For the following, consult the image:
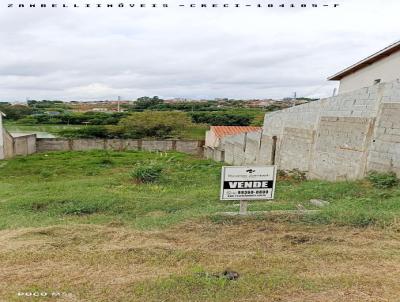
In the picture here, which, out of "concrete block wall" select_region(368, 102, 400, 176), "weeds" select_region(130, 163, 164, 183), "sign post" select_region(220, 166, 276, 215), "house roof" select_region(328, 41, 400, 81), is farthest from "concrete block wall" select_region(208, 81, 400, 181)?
"weeds" select_region(130, 163, 164, 183)

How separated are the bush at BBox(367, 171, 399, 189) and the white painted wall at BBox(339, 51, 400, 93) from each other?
692 centimetres

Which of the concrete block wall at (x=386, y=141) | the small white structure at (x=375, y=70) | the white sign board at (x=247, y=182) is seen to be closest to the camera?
the white sign board at (x=247, y=182)

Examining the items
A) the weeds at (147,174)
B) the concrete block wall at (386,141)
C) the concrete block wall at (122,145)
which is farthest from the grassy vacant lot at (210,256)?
the concrete block wall at (122,145)

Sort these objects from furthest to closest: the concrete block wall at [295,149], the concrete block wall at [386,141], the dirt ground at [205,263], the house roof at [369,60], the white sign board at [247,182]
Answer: the house roof at [369,60] < the concrete block wall at [295,149] < the concrete block wall at [386,141] < the white sign board at [247,182] < the dirt ground at [205,263]

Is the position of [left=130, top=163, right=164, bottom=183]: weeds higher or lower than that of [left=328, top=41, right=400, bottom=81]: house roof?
lower

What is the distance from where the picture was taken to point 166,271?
3.29m

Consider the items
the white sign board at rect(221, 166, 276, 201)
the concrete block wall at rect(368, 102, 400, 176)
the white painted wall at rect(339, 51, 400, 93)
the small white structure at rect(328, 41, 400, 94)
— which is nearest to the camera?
the white sign board at rect(221, 166, 276, 201)

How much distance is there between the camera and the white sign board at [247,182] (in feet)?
16.5

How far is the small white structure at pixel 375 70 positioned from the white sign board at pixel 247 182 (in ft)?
33.7

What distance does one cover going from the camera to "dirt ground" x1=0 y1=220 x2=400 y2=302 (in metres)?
2.90

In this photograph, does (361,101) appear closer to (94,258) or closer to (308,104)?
(308,104)

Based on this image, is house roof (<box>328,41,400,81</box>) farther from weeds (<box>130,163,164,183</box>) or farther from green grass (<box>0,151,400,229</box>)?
weeds (<box>130,163,164,183</box>)

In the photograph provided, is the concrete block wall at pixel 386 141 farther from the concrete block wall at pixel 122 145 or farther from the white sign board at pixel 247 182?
the concrete block wall at pixel 122 145

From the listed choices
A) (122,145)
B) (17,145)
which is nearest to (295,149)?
(17,145)
